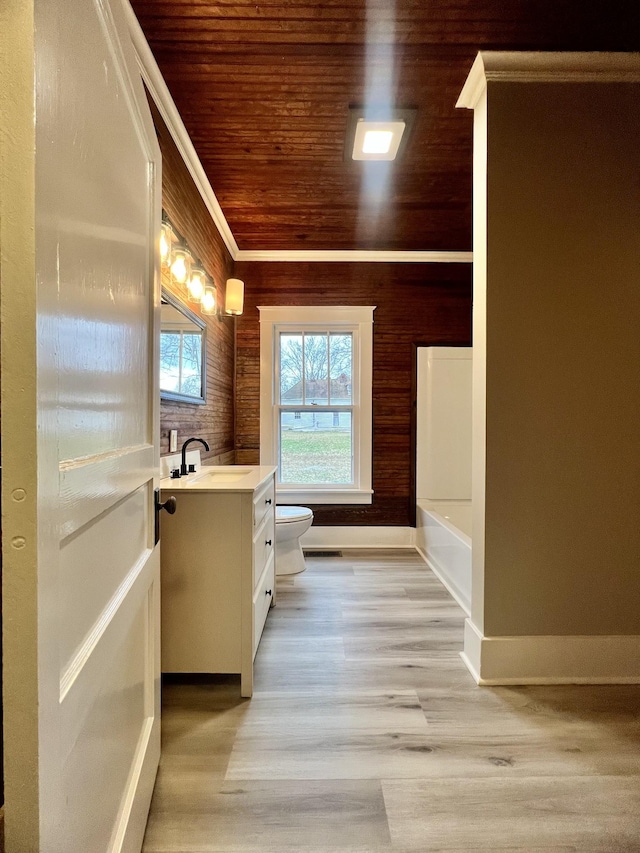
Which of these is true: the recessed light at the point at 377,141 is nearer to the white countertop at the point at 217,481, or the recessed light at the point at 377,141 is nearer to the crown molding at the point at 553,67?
the crown molding at the point at 553,67

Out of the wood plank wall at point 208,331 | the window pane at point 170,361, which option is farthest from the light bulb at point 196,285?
the window pane at point 170,361

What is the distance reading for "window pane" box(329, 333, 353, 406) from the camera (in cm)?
423

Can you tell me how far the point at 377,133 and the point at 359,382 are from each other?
2.10 meters

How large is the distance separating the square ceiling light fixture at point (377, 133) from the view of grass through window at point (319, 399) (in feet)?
5.73

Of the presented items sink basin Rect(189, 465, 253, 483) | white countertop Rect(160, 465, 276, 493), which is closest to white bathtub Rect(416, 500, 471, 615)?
white countertop Rect(160, 465, 276, 493)

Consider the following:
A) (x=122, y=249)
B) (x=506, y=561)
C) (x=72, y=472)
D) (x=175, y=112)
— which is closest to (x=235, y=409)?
(x=175, y=112)

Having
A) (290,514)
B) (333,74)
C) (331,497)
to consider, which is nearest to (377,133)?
(333,74)

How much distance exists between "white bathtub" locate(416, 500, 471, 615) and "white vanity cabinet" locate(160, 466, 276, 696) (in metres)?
1.36

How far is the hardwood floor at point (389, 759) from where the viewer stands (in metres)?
1.28

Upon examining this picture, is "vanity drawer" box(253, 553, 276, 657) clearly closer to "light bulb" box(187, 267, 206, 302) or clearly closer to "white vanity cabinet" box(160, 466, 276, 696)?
"white vanity cabinet" box(160, 466, 276, 696)

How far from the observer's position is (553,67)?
1.98 m

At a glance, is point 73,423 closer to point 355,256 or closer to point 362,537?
point 362,537

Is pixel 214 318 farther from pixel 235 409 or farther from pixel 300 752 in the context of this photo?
pixel 300 752

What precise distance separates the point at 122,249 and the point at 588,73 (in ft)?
7.16
